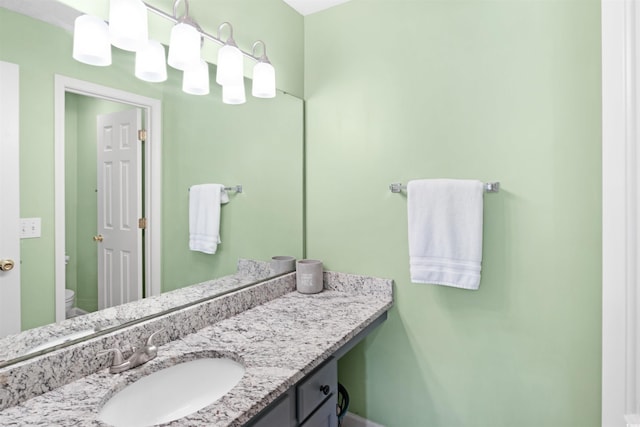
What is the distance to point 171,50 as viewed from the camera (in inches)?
48.4

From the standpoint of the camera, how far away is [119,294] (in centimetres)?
116

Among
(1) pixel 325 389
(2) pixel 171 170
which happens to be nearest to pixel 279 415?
(1) pixel 325 389

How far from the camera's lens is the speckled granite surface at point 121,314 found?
3.00 feet

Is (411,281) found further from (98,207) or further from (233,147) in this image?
(98,207)

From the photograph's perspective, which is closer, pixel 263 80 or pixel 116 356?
pixel 116 356

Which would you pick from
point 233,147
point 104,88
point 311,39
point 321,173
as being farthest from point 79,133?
point 311,39

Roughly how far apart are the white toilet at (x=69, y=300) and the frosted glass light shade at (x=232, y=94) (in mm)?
907

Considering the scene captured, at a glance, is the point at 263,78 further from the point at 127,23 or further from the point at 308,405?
the point at 308,405

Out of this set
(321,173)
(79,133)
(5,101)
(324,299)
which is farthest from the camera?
(321,173)

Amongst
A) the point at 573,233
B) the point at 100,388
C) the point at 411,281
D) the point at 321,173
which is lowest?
the point at 100,388

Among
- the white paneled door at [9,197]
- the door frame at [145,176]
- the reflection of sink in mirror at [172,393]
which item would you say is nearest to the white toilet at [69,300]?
the door frame at [145,176]

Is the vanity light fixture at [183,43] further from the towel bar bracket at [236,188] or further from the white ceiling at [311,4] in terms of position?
the white ceiling at [311,4]

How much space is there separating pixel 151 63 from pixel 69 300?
0.79 metres

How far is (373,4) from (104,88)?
4.33 feet
